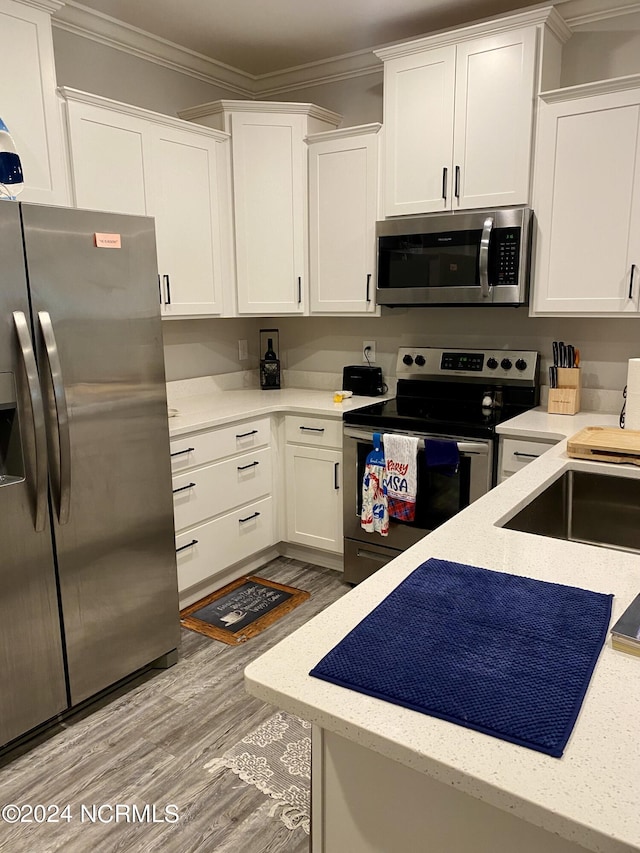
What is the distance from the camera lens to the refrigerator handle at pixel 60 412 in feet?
6.59

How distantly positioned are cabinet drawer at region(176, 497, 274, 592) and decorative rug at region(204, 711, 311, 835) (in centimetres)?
91

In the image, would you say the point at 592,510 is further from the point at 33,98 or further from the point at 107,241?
the point at 33,98

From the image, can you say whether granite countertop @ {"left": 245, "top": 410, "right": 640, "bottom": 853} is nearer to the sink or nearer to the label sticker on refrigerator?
the sink

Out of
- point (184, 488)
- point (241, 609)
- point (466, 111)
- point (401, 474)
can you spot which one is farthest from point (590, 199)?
point (241, 609)

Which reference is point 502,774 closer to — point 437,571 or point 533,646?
point 533,646

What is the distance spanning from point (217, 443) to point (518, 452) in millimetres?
1390

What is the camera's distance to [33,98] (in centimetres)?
247

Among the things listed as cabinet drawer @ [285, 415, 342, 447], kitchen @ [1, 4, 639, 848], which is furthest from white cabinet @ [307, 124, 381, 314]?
cabinet drawer @ [285, 415, 342, 447]

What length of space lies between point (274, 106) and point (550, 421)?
7.03 ft

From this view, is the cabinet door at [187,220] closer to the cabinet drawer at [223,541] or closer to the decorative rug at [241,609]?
the cabinet drawer at [223,541]

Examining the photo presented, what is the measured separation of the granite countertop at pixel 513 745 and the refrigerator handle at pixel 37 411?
1.29 m

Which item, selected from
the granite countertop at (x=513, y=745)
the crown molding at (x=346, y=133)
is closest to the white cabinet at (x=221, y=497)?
the crown molding at (x=346, y=133)

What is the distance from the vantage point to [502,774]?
0.74 m

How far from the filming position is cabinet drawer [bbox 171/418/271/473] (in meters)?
2.90
